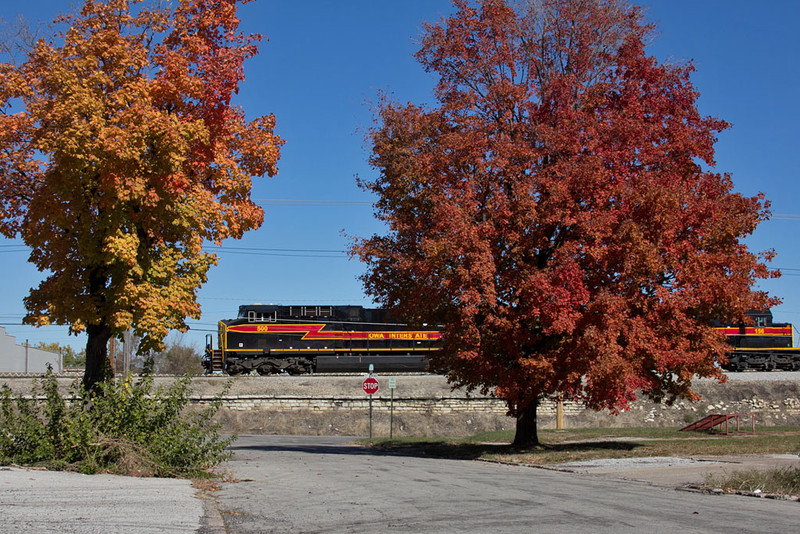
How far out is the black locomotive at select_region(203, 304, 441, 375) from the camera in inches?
1762

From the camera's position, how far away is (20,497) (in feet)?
27.5

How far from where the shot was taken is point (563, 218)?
19.2m

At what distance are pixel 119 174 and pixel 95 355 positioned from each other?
380cm

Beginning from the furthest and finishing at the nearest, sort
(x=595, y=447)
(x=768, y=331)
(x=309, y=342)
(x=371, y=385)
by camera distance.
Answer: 1. (x=768, y=331)
2. (x=309, y=342)
3. (x=371, y=385)
4. (x=595, y=447)

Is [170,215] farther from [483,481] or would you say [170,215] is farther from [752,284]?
[752,284]

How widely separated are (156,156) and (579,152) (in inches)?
465

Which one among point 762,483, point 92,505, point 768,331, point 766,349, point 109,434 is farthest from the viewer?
point 766,349

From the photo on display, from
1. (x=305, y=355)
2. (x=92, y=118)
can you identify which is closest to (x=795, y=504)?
(x=92, y=118)

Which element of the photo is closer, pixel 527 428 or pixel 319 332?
pixel 527 428

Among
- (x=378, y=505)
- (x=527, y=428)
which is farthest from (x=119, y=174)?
(x=527, y=428)

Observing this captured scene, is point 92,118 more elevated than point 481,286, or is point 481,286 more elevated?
point 92,118

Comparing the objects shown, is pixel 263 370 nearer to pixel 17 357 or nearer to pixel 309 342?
pixel 309 342

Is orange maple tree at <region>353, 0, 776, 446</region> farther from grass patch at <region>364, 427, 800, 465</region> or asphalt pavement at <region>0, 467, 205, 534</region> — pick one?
asphalt pavement at <region>0, 467, 205, 534</region>

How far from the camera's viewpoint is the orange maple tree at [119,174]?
494 inches
